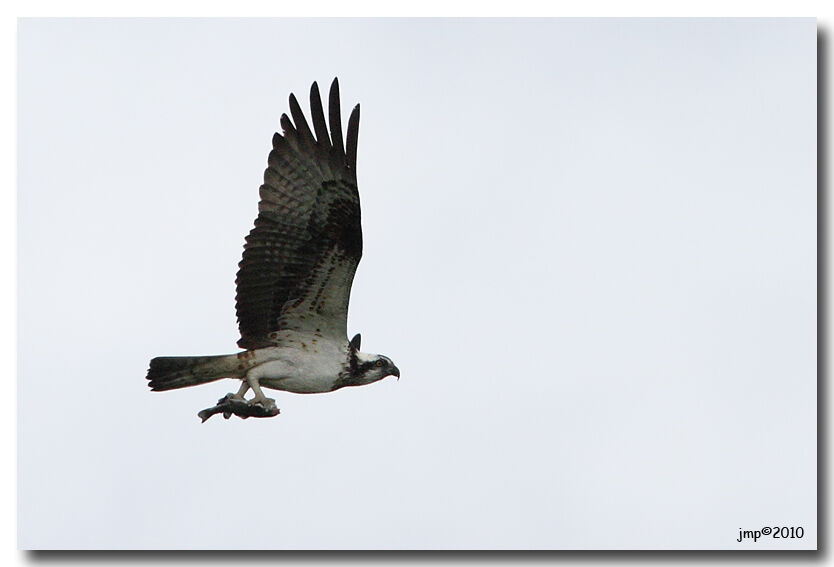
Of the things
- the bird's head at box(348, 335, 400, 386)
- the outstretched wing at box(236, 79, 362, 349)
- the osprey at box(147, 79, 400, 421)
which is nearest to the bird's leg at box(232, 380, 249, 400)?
the osprey at box(147, 79, 400, 421)

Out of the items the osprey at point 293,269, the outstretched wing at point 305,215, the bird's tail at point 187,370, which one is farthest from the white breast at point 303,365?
the outstretched wing at point 305,215

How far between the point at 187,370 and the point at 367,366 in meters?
0.90

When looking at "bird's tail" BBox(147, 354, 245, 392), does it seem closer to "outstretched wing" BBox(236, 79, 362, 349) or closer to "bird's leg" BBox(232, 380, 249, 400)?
"bird's leg" BBox(232, 380, 249, 400)

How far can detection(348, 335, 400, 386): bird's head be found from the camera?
20.9ft

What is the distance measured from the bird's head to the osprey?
0.35 ft

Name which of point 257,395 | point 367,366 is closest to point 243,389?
point 257,395

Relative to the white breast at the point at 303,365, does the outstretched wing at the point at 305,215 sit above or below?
above

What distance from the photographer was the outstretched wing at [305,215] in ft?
20.3

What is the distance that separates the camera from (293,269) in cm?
621

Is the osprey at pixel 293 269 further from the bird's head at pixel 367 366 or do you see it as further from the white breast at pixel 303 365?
the bird's head at pixel 367 366

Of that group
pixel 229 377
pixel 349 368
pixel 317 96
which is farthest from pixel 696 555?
pixel 317 96

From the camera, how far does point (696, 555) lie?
6863mm

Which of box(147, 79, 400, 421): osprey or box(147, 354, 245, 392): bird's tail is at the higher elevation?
box(147, 79, 400, 421): osprey

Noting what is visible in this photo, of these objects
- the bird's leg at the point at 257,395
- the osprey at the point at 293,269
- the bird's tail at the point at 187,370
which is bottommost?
the bird's leg at the point at 257,395
